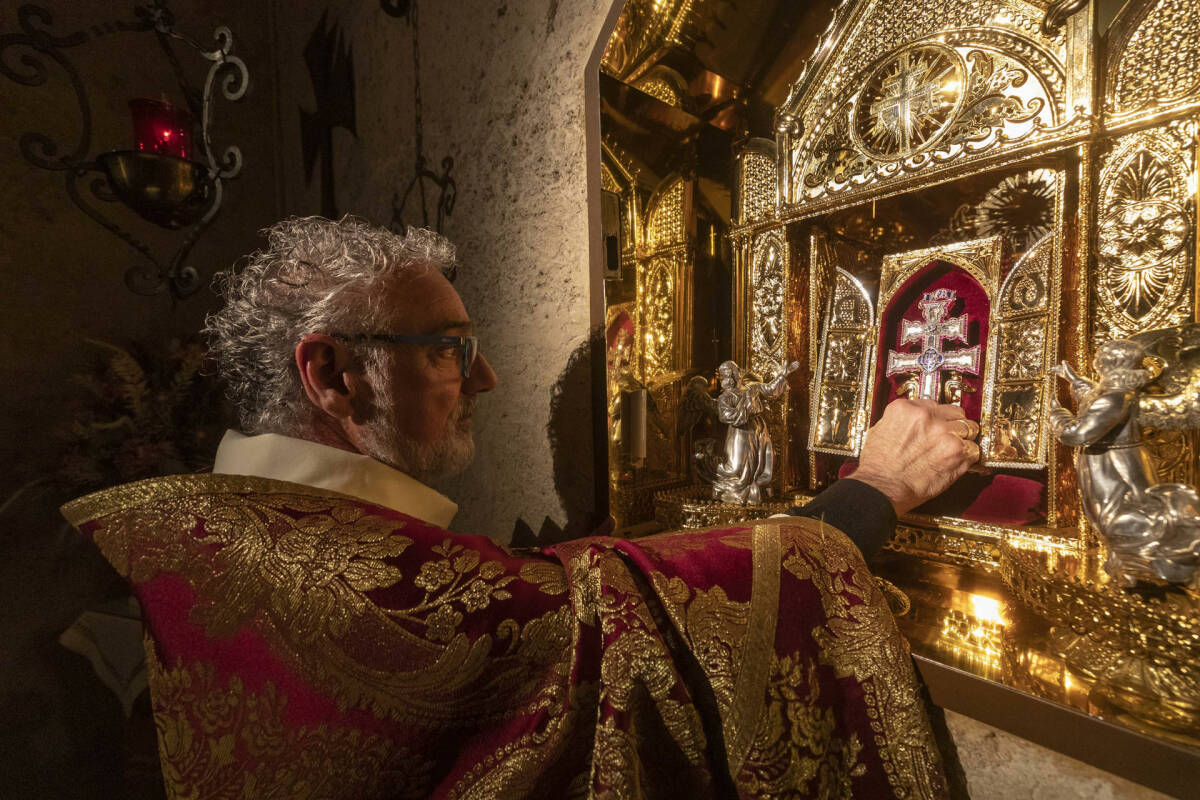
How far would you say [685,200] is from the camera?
4.24ft

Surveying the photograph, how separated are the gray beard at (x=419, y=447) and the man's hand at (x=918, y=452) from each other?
81cm

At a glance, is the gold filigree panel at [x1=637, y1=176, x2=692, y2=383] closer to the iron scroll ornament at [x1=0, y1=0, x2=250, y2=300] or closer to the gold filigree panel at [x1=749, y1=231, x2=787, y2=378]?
the gold filigree panel at [x1=749, y1=231, x2=787, y2=378]

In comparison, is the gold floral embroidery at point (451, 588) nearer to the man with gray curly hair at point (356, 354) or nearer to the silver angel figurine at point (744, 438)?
the man with gray curly hair at point (356, 354)

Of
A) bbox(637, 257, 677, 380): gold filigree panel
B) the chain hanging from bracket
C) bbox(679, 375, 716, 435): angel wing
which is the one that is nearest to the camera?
bbox(679, 375, 716, 435): angel wing

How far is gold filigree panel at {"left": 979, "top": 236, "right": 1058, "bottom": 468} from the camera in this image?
2.86ft

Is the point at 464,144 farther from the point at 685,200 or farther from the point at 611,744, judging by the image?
the point at 611,744

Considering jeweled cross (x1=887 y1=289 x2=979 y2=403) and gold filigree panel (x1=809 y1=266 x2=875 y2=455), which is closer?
jeweled cross (x1=887 y1=289 x2=979 y2=403)

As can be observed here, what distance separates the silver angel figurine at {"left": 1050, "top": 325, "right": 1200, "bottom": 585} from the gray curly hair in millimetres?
1116

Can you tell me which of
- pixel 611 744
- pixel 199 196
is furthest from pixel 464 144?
pixel 611 744

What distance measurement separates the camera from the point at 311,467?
0.78 m

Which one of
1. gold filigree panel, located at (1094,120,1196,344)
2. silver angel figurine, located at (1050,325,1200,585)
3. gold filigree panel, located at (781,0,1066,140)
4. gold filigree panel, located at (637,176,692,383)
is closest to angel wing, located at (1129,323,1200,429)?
silver angel figurine, located at (1050,325,1200,585)

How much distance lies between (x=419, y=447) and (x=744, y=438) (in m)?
0.70

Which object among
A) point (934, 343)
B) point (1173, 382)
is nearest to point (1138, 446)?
point (1173, 382)

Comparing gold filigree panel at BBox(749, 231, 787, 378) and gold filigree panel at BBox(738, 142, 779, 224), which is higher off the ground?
gold filigree panel at BBox(738, 142, 779, 224)
